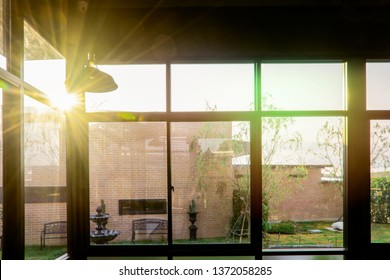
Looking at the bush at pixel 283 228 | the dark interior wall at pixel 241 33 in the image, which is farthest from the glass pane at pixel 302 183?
the dark interior wall at pixel 241 33

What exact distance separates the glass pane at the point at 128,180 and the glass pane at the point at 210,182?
8.6 inches

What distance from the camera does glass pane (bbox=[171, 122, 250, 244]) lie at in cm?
440

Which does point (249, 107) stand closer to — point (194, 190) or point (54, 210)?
point (194, 190)

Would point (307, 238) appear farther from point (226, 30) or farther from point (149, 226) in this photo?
point (226, 30)

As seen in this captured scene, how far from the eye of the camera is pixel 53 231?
3.88 m

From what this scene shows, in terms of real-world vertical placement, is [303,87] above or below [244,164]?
above

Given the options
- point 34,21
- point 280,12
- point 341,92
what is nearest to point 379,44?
point 341,92

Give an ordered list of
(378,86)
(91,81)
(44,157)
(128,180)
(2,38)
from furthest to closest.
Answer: (128,180)
(378,86)
(44,157)
(91,81)
(2,38)

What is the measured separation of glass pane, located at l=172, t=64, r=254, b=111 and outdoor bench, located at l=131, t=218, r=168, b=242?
4.94 feet

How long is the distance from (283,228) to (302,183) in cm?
65

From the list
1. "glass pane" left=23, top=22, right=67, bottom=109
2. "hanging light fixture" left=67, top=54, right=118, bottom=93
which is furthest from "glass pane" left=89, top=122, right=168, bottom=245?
"hanging light fixture" left=67, top=54, right=118, bottom=93

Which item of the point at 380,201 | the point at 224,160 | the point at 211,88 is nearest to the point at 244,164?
the point at 224,160

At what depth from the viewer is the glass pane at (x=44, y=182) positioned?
332 centimetres

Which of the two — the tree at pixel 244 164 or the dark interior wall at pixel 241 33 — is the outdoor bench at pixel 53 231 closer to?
the tree at pixel 244 164
